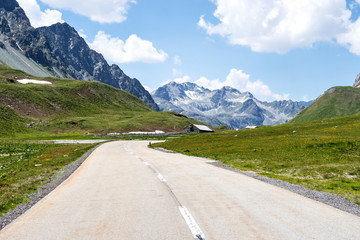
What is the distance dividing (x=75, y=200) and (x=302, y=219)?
27.9 feet

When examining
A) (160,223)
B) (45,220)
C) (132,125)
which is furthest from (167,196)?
(132,125)

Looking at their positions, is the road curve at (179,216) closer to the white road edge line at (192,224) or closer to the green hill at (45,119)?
the white road edge line at (192,224)

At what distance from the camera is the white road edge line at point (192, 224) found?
7172mm

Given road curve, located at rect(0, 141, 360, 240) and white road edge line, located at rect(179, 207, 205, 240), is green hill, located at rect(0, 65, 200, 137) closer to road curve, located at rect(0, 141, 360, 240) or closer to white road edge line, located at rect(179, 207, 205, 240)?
road curve, located at rect(0, 141, 360, 240)

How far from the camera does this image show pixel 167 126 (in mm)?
192750

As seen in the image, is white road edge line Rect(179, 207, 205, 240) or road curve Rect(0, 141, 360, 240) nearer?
white road edge line Rect(179, 207, 205, 240)

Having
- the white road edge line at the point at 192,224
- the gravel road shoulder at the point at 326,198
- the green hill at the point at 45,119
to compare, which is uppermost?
the green hill at the point at 45,119

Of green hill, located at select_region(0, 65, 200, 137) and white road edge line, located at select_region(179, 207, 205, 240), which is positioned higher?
green hill, located at select_region(0, 65, 200, 137)

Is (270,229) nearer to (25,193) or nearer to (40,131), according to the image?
(25,193)

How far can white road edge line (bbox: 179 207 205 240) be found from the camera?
7.17 m

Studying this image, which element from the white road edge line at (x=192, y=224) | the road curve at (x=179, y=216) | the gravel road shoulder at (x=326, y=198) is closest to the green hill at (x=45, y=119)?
the road curve at (x=179, y=216)

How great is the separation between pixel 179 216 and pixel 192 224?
0.88 metres

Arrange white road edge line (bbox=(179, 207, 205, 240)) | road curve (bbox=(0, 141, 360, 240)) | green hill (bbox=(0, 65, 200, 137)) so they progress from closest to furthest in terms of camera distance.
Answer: white road edge line (bbox=(179, 207, 205, 240))
road curve (bbox=(0, 141, 360, 240))
green hill (bbox=(0, 65, 200, 137))

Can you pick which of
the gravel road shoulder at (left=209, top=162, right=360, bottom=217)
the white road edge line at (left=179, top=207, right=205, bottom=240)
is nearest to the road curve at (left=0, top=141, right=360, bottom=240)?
the white road edge line at (left=179, top=207, right=205, bottom=240)
